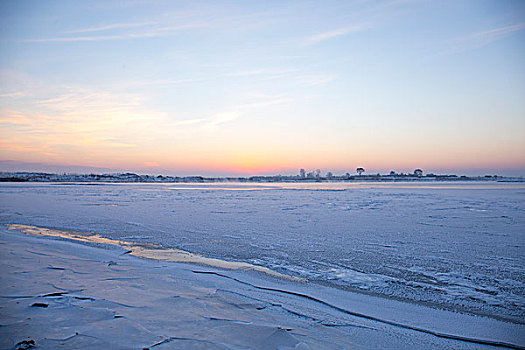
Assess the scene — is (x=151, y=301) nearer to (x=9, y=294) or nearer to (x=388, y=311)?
(x=9, y=294)

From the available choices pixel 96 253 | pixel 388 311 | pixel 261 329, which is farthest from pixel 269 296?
pixel 96 253

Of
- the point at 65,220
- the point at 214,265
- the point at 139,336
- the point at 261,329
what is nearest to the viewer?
the point at 139,336

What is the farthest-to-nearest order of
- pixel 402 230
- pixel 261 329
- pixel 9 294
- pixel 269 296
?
pixel 402 230 < pixel 269 296 < pixel 9 294 < pixel 261 329

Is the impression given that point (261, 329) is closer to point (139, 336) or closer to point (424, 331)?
point (139, 336)

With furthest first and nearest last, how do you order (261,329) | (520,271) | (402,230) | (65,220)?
(65,220) < (402,230) < (520,271) < (261,329)

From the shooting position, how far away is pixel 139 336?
2096 millimetres

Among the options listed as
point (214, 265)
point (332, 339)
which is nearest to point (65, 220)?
point (214, 265)

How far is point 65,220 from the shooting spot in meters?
8.28

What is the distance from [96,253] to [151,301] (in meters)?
2.42

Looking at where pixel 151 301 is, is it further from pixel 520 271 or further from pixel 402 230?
pixel 402 230

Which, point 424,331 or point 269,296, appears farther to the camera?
point 269,296

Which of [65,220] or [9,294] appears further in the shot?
[65,220]

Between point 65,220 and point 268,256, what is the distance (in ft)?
20.3

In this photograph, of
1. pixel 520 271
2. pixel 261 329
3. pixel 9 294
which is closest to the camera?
pixel 261 329
